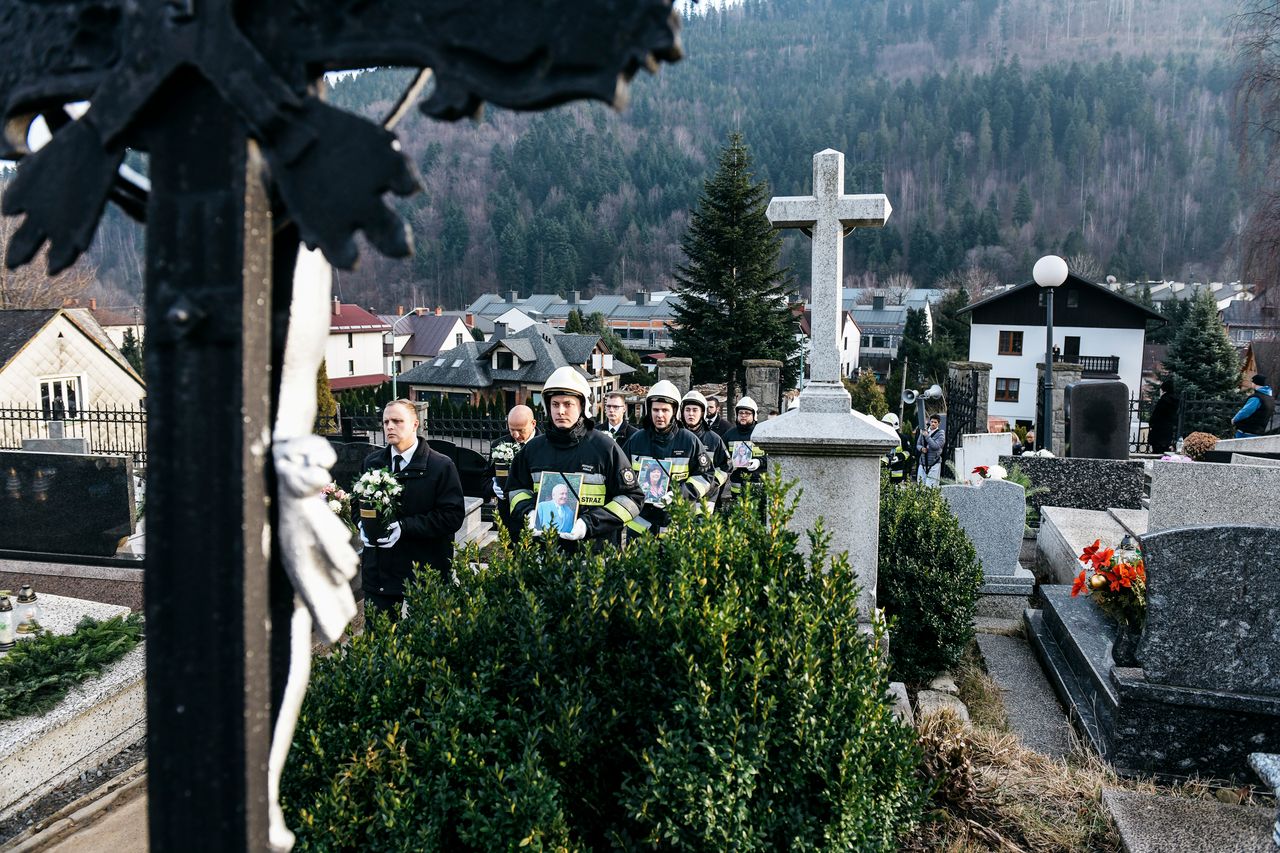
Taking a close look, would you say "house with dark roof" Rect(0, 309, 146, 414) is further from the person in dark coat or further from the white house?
the white house

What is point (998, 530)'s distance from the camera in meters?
7.62

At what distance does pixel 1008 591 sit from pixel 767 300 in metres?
27.1

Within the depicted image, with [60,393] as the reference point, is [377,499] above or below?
below

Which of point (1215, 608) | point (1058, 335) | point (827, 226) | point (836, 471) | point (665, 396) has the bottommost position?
point (1215, 608)

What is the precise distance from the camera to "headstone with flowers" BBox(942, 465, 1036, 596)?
296 inches

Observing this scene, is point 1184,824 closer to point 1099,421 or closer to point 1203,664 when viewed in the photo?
point 1203,664

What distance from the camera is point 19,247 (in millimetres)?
1512

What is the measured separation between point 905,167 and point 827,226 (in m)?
129

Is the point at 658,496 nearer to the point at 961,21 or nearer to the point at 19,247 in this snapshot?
the point at 19,247

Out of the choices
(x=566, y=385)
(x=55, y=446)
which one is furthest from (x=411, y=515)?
(x=55, y=446)

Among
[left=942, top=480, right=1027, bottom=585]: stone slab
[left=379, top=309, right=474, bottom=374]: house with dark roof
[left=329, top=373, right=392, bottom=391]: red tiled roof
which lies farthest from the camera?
[left=379, top=309, right=474, bottom=374]: house with dark roof

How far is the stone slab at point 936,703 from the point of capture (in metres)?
4.84

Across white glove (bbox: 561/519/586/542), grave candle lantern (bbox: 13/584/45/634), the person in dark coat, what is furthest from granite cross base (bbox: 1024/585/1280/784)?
the person in dark coat

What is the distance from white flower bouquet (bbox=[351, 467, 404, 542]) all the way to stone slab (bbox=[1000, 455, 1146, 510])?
7.39 metres
